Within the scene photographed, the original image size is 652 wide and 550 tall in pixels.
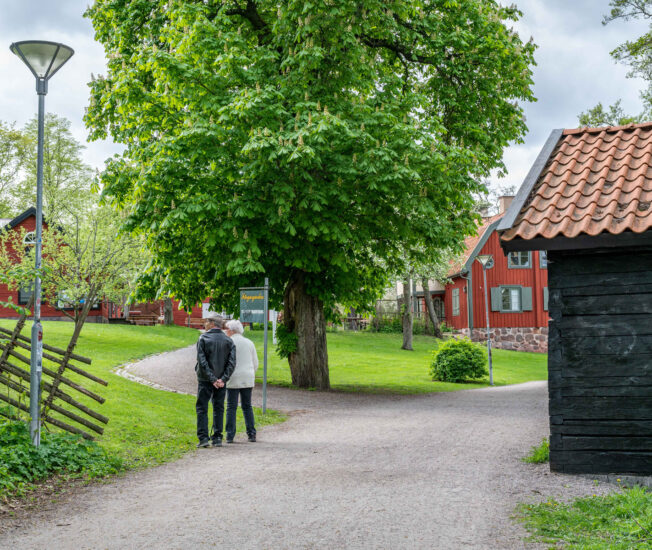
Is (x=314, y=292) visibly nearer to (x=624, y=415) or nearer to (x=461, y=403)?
(x=461, y=403)

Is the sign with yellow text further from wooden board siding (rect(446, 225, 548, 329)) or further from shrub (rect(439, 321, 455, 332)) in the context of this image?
shrub (rect(439, 321, 455, 332))

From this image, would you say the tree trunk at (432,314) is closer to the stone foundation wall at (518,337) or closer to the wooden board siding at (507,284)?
the wooden board siding at (507,284)

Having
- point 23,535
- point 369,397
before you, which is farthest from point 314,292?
point 23,535

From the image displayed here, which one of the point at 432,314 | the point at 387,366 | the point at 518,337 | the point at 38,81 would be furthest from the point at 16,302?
the point at 38,81

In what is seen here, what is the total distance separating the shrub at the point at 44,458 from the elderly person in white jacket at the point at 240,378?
232 centimetres

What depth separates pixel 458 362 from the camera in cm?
2644

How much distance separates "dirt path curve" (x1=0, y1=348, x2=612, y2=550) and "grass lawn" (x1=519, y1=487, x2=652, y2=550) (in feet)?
0.92

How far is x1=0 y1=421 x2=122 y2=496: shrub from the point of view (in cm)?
775

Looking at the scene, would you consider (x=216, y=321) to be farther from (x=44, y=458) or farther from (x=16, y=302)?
(x=16, y=302)

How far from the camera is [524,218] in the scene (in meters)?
8.23

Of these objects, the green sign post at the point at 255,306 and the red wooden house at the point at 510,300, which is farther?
the red wooden house at the point at 510,300

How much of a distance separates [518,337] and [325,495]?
122 feet

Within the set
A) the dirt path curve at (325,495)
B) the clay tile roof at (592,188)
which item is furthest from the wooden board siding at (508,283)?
the clay tile roof at (592,188)

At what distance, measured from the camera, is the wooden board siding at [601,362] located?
25.8ft
